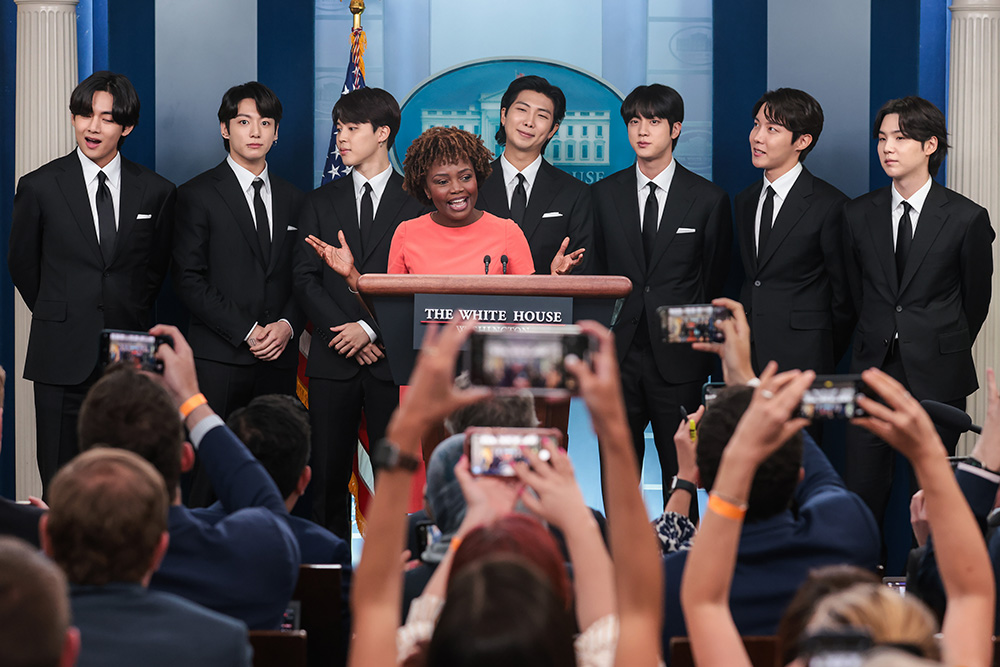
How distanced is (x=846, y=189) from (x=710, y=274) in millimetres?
804

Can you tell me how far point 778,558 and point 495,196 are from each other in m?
3.00

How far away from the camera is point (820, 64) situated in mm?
5117

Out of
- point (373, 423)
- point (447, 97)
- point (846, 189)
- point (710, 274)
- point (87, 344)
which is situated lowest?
point (373, 423)

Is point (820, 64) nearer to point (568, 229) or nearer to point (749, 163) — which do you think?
point (749, 163)

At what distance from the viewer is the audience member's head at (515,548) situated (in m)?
1.40

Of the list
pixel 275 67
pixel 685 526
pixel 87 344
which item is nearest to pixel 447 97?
pixel 275 67

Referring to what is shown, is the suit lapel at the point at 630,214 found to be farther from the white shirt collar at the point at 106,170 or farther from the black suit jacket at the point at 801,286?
the white shirt collar at the point at 106,170

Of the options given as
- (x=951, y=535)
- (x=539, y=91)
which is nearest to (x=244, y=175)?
(x=539, y=91)

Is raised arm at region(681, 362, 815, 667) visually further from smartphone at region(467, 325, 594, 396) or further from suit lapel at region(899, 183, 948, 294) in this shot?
suit lapel at region(899, 183, 948, 294)

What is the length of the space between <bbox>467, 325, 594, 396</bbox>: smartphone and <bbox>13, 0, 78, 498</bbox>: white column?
13.7 feet

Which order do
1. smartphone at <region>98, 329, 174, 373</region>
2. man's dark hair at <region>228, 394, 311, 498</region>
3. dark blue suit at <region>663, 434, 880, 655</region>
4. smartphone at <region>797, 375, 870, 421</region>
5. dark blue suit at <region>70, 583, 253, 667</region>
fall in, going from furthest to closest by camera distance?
man's dark hair at <region>228, 394, 311, 498</region> < smartphone at <region>98, 329, 174, 373</region> < dark blue suit at <region>663, 434, 880, 655</region> < smartphone at <region>797, 375, 870, 421</region> < dark blue suit at <region>70, 583, 253, 667</region>

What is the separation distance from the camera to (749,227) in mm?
4852

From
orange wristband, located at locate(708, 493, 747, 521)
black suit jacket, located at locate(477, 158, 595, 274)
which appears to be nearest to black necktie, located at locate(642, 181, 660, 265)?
black suit jacket, located at locate(477, 158, 595, 274)

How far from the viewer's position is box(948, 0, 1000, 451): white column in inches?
196
